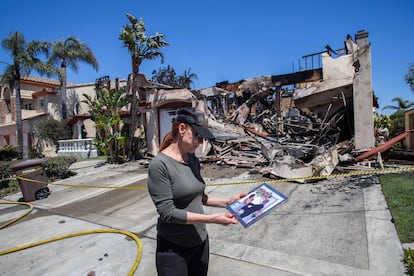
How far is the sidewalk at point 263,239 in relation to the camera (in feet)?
10.3

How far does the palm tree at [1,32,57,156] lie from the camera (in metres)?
19.6

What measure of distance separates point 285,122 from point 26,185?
10.6m

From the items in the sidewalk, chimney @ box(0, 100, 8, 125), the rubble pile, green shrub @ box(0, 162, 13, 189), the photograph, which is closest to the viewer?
the photograph

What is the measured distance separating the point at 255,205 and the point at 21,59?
24.7 meters

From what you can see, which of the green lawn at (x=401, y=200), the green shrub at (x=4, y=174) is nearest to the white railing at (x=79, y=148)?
the green shrub at (x=4, y=174)

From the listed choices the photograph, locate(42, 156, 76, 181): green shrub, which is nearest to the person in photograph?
the photograph

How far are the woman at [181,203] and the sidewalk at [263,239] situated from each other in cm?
141

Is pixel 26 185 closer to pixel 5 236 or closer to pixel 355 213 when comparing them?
pixel 5 236

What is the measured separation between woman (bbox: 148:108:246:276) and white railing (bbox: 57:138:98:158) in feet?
53.7

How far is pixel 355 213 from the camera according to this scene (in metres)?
4.38

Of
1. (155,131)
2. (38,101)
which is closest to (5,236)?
(155,131)

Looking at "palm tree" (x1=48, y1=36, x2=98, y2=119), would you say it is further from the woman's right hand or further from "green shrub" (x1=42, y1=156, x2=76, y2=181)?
the woman's right hand

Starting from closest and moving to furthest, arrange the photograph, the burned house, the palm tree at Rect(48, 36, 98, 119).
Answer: the photograph, the burned house, the palm tree at Rect(48, 36, 98, 119)

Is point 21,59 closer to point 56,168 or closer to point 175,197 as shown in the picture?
point 56,168
